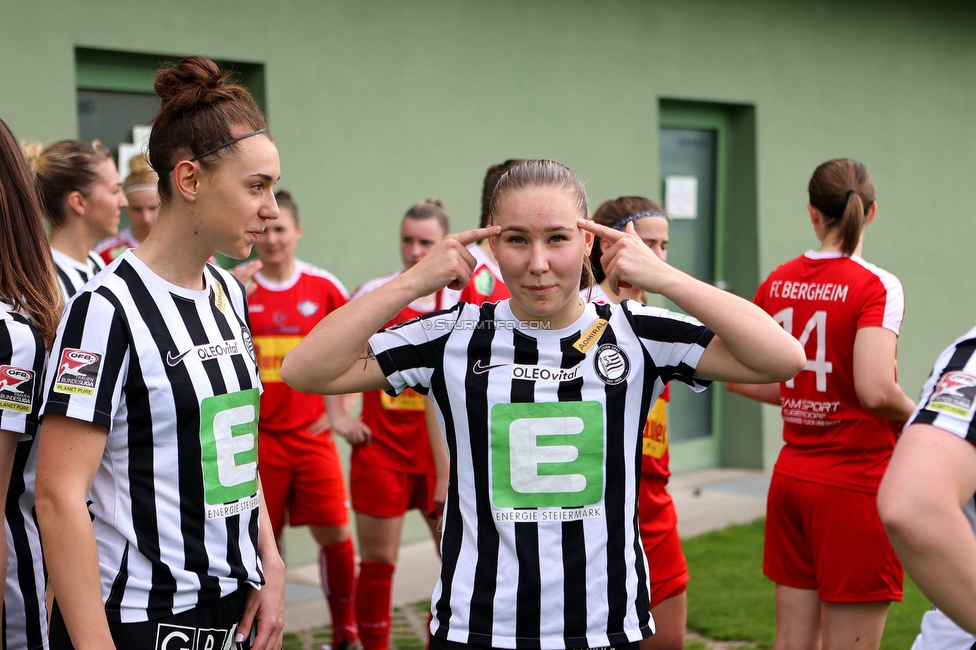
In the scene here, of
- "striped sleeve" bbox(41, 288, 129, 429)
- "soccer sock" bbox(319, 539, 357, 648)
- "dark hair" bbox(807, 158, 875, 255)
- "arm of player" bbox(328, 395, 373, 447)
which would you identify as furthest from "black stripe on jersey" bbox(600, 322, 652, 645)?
"soccer sock" bbox(319, 539, 357, 648)

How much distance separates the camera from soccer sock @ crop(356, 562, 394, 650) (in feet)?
14.6

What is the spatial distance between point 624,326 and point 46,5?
4.12 m

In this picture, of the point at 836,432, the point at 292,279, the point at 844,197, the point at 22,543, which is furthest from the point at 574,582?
the point at 292,279

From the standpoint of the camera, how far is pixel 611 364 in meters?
2.25

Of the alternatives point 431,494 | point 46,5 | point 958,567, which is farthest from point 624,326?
point 46,5

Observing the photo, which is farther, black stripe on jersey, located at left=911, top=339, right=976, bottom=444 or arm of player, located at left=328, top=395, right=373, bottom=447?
arm of player, located at left=328, top=395, right=373, bottom=447

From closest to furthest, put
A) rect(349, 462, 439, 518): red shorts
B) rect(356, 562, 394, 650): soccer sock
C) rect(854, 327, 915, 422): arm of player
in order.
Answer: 1. rect(854, 327, 915, 422): arm of player
2. rect(356, 562, 394, 650): soccer sock
3. rect(349, 462, 439, 518): red shorts

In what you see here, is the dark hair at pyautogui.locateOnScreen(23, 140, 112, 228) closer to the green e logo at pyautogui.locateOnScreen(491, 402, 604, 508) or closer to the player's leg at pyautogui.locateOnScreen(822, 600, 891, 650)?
the green e logo at pyautogui.locateOnScreen(491, 402, 604, 508)

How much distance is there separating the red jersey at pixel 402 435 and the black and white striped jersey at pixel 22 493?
8.50 ft

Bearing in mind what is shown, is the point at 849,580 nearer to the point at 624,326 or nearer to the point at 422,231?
the point at 624,326

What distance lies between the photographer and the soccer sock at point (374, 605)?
4.44 metres

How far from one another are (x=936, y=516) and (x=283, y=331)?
3.84 m

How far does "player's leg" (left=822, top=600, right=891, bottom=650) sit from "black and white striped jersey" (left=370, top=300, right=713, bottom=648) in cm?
142

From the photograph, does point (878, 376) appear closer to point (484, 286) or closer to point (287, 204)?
point (484, 286)
